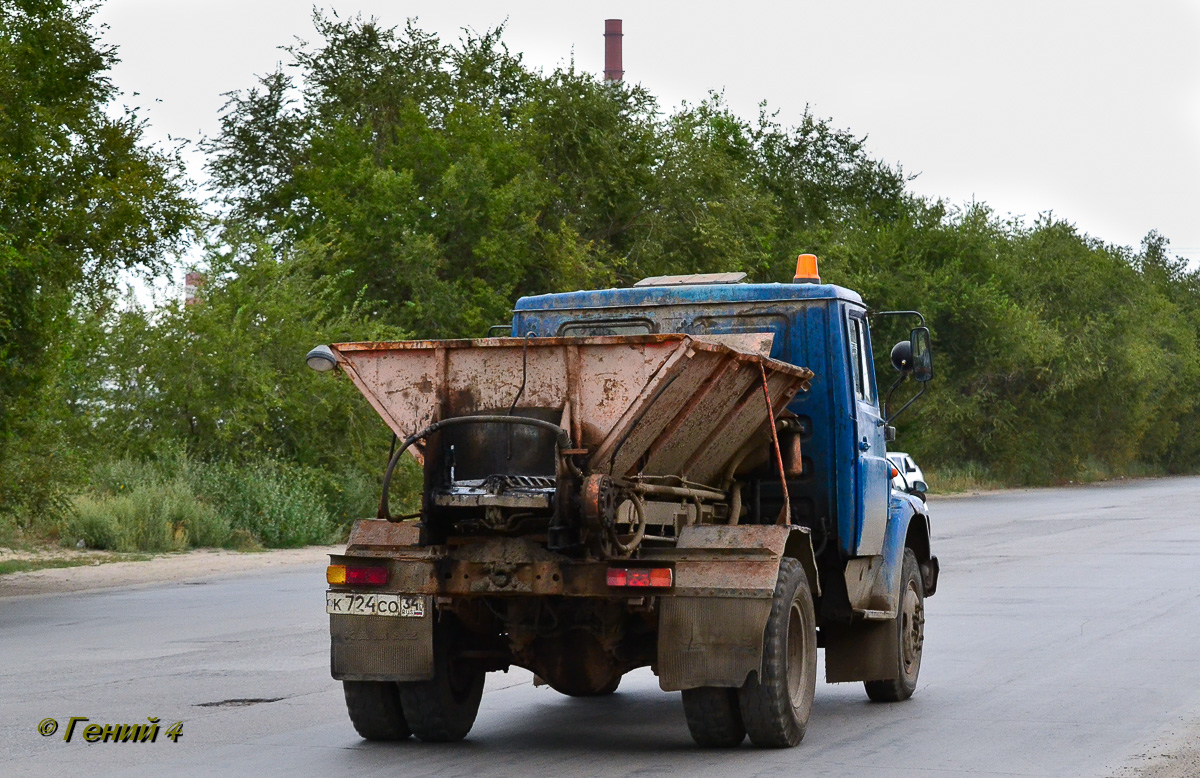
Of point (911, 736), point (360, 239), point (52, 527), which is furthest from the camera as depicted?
point (360, 239)

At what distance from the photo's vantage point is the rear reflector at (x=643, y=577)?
7.62m

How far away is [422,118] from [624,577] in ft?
96.7

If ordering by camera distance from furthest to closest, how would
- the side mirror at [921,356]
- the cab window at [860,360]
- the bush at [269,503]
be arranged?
the bush at [269,503]
the side mirror at [921,356]
the cab window at [860,360]

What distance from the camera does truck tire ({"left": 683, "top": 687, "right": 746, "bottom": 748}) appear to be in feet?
25.9

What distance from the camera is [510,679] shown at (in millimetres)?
11430

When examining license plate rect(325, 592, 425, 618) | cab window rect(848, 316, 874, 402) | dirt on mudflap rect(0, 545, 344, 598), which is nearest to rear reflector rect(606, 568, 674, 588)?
license plate rect(325, 592, 425, 618)

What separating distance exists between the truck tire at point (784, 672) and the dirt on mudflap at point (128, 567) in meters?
12.7

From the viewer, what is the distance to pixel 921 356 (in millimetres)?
10047

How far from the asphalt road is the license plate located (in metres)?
0.73

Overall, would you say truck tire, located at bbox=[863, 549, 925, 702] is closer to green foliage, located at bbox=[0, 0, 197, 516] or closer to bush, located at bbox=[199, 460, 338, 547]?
green foliage, located at bbox=[0, 0, 197, 516]

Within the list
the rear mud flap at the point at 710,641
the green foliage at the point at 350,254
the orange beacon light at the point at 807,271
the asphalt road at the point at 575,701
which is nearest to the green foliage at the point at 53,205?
the green foliage at the point at 350,254

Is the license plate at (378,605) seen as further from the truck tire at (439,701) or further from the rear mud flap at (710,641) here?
the rear mud flap at (710,641)

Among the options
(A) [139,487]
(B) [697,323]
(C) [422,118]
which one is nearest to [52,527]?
(A) [139,487]

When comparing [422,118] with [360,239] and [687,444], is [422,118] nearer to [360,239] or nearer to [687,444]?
[360,239]
